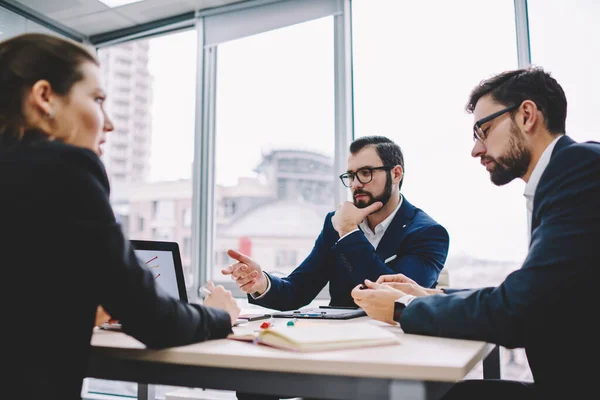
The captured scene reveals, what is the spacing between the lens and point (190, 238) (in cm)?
376

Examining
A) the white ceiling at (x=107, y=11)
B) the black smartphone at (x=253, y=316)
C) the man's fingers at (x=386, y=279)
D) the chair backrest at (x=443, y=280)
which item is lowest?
the black smartphone at (x=253, y=316)

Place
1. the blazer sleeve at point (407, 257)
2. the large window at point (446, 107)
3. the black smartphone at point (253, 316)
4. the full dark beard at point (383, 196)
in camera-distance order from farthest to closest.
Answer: the large window at point (446, 107)
the full dark beard at point (383, 196)
the blazer sleeve at point (407, 257)
the black smartphone at point (253, 316)

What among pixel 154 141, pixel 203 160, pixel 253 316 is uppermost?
pixel 154 141

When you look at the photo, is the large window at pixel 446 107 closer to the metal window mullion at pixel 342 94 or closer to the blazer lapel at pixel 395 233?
the metal window mullion at pixel 342 94

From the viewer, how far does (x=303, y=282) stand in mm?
2287

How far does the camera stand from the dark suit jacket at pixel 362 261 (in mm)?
1951

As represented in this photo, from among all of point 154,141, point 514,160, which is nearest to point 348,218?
point 514,160

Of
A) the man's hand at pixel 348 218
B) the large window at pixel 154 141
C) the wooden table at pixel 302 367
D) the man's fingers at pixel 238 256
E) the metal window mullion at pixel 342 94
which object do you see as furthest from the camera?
the large window at pixel 154 141

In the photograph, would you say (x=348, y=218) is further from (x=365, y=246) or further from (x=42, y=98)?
(x=42, y=98)

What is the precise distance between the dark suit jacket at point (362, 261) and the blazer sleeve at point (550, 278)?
2.73ft

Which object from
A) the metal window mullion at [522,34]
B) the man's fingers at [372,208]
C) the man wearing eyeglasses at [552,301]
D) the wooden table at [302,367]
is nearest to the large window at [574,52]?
the metal window mullion at [522,34]

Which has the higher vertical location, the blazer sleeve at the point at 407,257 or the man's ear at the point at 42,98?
the man's ear at the point at 42,98

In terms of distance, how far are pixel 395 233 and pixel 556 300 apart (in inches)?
46.0

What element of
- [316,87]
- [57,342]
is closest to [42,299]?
[57,342]
